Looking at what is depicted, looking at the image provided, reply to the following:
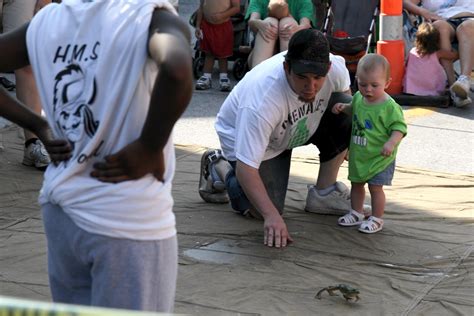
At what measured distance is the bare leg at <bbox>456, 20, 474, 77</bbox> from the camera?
922cm

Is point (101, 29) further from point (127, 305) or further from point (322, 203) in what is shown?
point (322, 203)

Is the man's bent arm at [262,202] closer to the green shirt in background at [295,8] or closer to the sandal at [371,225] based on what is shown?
the sandal at [371,225]

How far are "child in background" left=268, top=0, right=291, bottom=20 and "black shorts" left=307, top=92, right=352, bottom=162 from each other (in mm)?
3756

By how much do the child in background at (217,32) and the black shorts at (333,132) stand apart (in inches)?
177

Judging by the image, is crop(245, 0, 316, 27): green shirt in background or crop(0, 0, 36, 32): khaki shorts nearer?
crop(0, 0, 36, 32): khaki shorts

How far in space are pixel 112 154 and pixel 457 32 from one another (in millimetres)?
7289

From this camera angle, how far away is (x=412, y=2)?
32.0 feet

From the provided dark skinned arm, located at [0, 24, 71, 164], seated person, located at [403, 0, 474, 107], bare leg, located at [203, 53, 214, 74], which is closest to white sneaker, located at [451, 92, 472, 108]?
seated person, located at [403, 0, 474, 107]

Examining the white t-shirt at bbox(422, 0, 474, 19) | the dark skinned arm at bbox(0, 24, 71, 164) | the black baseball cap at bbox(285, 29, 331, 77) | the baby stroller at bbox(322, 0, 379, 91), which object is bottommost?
the baby stroller at bbox(322, 0, 379, 91)

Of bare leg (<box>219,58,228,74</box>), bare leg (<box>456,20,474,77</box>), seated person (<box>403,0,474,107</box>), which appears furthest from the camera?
bare leg (<box>219,58,228,74</box>)

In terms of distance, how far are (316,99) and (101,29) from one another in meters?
2.96

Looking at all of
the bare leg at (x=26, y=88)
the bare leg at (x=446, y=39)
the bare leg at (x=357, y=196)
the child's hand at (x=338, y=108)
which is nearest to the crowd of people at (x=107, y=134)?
the child's hand at (x=338, y=108)

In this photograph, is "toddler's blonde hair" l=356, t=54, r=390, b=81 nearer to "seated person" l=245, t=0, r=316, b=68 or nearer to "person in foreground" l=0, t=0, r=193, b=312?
"person in foreground" l=0, t=0, r=193, b=312

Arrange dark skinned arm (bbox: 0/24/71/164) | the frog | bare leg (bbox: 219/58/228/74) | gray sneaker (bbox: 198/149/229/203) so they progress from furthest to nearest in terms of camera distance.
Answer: bare leg (bbox: 219/58/228/74) < gray sneaker (bbox: 198/149/229/203) < the frog < dark skinned arm (bbox: 0/24/71/164)
